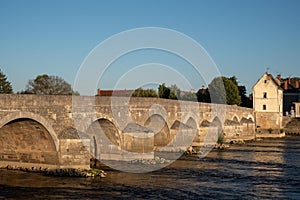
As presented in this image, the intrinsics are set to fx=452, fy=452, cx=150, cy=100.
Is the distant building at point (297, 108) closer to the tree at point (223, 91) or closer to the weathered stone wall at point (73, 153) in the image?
the tree at point (223, 91)

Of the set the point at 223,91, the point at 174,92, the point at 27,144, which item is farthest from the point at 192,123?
the point at 174,92

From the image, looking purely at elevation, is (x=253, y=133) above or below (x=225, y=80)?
below

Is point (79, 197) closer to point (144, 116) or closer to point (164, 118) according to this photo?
point (144, 116)

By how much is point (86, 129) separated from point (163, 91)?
45548 mm

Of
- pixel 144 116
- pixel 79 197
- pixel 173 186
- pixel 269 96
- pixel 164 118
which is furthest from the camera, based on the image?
pixel 269 96

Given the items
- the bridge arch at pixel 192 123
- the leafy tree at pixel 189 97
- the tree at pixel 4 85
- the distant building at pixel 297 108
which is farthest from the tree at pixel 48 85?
the distant building at pixel 297 108

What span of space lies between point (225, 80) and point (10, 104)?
159 feet

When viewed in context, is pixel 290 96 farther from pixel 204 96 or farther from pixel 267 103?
pixel 204 96

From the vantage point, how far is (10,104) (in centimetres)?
1841

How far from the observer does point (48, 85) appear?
46406 mm

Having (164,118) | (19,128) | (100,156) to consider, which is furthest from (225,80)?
(19,128)

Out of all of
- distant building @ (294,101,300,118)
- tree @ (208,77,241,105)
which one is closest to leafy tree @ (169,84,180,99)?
tree @ (208,77,241,105)

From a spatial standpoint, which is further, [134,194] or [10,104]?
[10,104]

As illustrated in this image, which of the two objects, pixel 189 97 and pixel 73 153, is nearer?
pixel 73 153
